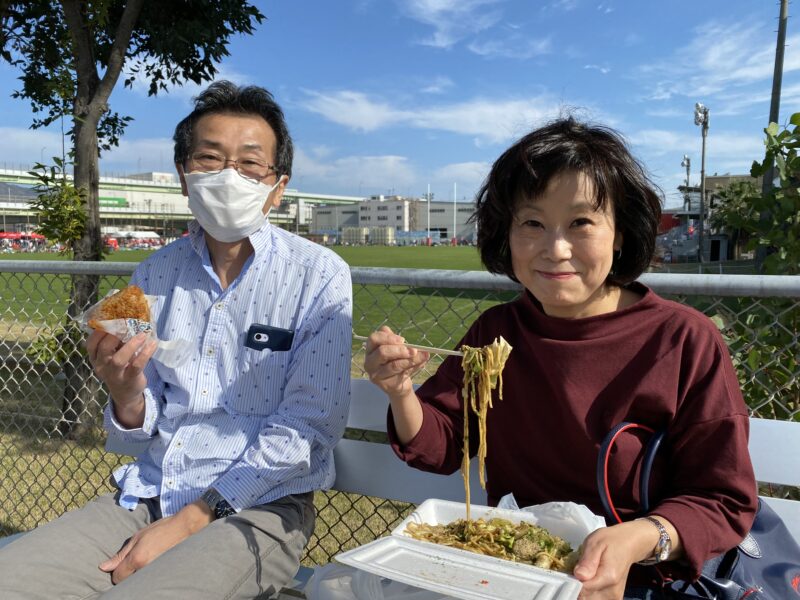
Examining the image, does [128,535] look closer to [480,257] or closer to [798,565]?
[480,257]

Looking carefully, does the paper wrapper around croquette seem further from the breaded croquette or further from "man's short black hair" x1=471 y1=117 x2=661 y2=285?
"man's short black hair" x1=471 y1=117 x2=661 y2=285

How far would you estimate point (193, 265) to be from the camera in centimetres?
258

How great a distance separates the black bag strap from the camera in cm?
168

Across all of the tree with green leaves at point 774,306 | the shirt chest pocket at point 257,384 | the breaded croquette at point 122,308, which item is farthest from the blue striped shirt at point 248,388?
the tree with green leaves at point 774,306

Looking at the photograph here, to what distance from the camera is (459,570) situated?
141 cm

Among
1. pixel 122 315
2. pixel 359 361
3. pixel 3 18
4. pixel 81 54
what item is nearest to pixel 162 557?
pixel 122 315

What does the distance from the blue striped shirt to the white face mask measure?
0.31 ft

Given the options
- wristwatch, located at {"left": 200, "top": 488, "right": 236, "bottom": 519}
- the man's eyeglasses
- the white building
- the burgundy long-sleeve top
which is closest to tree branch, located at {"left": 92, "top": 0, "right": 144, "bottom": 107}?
the man's eyeglasses

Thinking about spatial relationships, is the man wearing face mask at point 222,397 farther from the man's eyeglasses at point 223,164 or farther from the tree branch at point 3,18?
the tree branch at point 3,18

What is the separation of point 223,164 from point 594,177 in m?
1.45

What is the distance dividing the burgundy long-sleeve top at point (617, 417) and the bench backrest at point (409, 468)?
0.50 m

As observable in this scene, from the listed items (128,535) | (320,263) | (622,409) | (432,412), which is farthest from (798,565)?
(128,535)

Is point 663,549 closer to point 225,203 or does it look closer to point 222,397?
point 222,397

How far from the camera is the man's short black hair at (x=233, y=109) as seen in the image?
8.19ft
